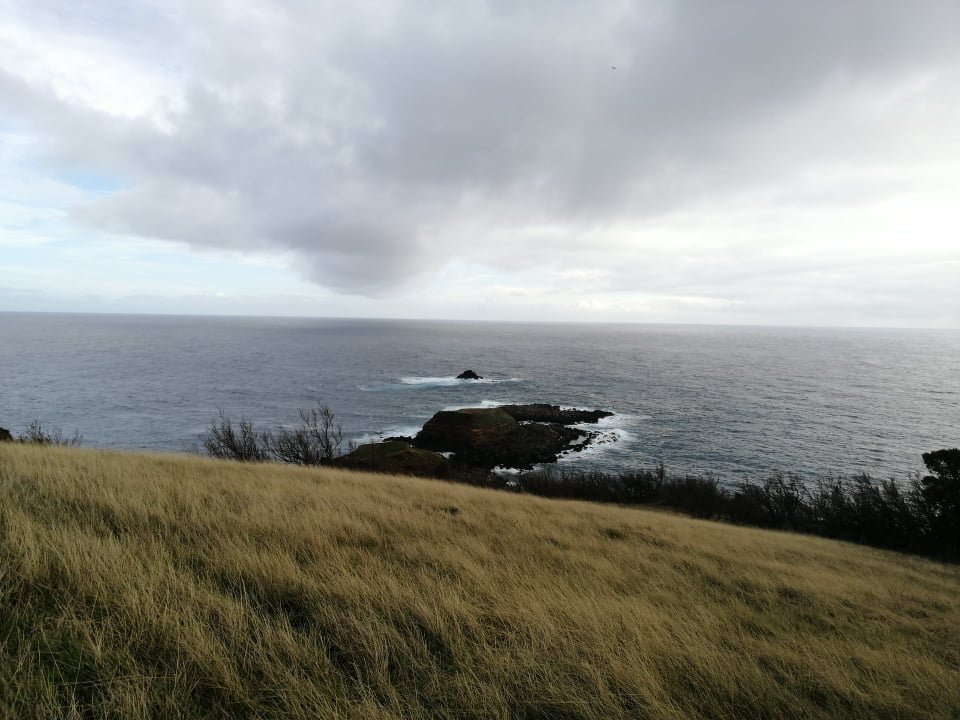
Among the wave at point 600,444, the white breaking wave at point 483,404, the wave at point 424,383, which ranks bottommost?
the wave at point 600,444

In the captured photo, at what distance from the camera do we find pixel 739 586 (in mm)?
6992

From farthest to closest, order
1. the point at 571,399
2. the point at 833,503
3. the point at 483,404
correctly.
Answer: the point at 571,399
the point at 483,404
the point at 833,503

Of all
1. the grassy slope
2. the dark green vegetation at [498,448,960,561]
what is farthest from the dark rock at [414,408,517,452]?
the grassy slope

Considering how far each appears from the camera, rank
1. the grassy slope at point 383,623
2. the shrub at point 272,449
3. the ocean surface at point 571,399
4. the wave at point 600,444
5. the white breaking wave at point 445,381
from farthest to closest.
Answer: the white breaking wave at point 445,381 → the ocean surface at point 571,399 → the wave at point 600,444 → the shrub at point 272,449 → the grassy slope at point 383,623

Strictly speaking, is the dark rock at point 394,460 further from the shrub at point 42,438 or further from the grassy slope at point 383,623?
the grassy slope at point 383,623

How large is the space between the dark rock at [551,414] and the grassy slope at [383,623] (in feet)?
139

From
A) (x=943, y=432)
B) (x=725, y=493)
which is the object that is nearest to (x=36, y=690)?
(x=725, y=493)

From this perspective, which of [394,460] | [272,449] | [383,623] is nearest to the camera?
[383,623]

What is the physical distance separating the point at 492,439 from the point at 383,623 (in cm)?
3853

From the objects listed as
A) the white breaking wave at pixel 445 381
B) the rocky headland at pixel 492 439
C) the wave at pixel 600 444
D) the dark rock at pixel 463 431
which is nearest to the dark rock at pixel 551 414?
the rocky headland at pixel 492 439

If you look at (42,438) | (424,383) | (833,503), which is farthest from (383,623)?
(424,383)

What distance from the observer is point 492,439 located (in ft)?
137

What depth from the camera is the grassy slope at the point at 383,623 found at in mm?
2748

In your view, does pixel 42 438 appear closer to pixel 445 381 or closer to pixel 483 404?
pixel 483 404
